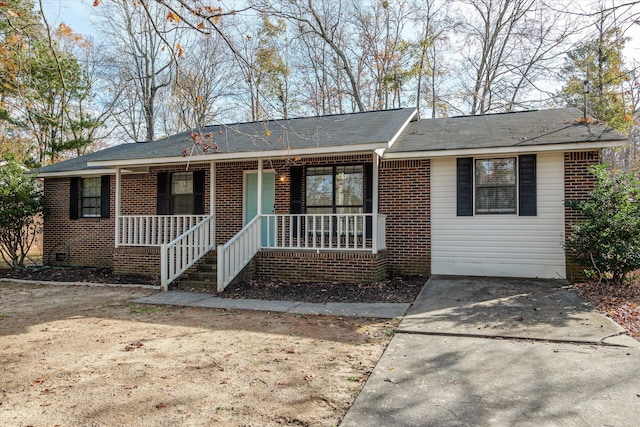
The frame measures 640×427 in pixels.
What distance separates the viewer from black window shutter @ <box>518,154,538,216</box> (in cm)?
920

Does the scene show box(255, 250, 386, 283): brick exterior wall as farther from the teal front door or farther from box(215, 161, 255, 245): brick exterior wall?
box(215, 161, 255, 245): brick exterior wall

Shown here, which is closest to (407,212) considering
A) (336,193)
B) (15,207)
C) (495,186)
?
(336,193)

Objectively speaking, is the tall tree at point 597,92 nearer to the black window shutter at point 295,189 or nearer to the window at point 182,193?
the black window shutter at point 295,189

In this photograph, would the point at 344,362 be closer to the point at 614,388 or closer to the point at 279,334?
the point at 279,334

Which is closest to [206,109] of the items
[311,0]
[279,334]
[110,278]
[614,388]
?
[311,0]

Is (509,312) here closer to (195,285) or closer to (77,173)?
(195,285)

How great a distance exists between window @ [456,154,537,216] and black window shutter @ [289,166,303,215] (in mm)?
3795

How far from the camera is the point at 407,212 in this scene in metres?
10.2

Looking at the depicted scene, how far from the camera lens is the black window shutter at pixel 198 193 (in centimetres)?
1180

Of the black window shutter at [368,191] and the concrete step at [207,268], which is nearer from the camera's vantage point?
the concrete step at [207,268]

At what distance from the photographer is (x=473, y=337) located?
528 cm

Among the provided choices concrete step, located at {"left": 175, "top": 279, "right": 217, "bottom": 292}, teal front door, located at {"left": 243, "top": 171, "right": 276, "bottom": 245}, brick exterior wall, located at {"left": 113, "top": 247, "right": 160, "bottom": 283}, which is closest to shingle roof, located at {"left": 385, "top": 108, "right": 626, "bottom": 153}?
teal front door, located at {"left": 243, "top": 171, "right": 276, "bottom": 245}

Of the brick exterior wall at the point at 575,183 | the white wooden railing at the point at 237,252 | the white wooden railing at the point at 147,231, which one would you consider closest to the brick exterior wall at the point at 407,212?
the brick exterior wall at the point at 575,183

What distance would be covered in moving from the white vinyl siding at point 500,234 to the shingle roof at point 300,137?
74.9 inches
